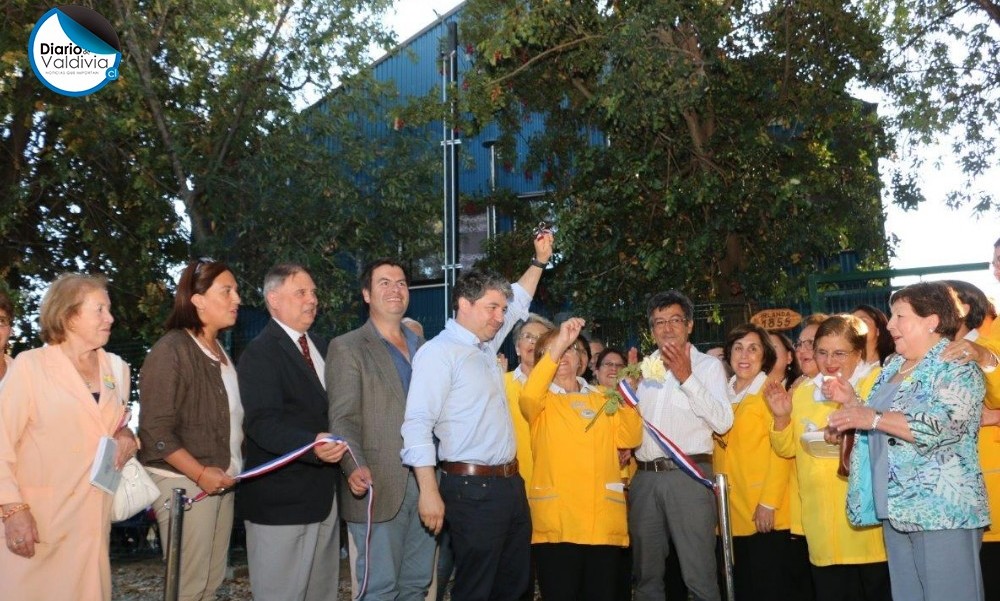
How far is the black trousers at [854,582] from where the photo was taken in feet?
19.7

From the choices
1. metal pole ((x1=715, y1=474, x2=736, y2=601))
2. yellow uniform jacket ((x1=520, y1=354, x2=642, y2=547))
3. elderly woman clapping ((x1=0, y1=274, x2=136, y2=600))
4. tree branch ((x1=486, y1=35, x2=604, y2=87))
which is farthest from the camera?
tree branch ((x1=486, y1=35, x2=604, y2=87))

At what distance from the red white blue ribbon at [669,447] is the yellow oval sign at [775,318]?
3697 millimetres

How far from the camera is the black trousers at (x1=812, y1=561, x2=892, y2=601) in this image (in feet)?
19.7

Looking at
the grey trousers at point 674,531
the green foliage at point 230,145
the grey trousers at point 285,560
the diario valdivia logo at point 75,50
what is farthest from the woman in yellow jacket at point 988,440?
the diario valdivia logo at point 75,50

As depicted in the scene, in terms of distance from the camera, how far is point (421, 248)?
51.2 ft

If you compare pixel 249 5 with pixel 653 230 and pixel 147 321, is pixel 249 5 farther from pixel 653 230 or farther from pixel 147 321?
pixel 653 230

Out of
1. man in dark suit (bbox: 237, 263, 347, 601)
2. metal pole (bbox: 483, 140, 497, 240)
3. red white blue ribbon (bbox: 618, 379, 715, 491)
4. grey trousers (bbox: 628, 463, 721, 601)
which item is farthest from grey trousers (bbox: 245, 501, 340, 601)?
metal pole (bbox: 483, 140, 497, 240)

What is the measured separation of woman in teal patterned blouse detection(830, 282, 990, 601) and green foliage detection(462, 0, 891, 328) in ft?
23.2

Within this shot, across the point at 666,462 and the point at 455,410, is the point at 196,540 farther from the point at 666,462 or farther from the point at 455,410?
the point at 666,462

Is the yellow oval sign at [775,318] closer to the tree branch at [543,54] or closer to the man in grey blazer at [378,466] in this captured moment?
the tree branch at [543,54]

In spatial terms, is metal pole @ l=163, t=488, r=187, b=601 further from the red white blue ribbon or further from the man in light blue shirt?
the red white blue ribbon

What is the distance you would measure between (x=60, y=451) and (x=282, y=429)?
3.48 feet

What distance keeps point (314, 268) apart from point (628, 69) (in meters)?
4.86

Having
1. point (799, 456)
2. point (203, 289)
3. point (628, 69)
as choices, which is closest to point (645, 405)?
point (799, 456)
